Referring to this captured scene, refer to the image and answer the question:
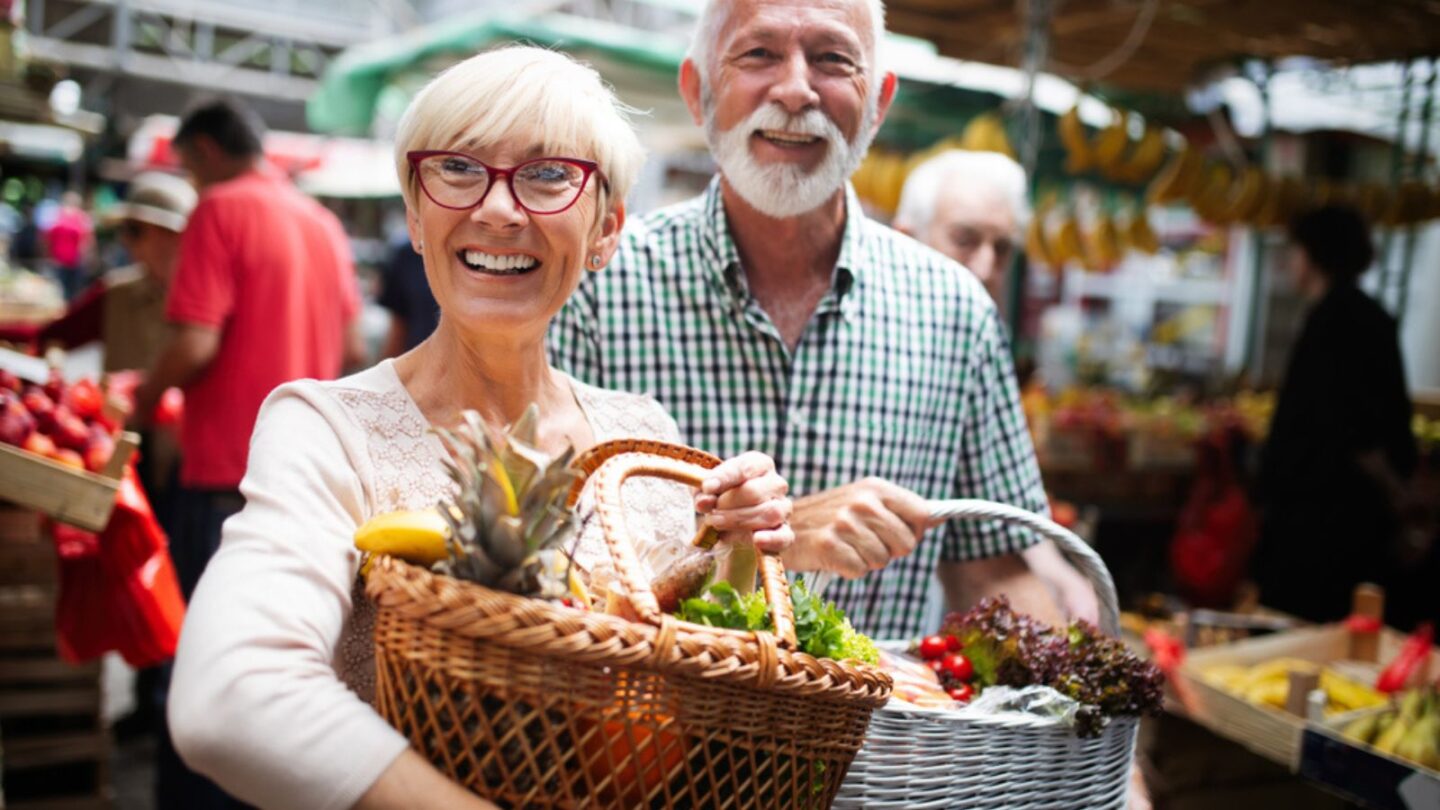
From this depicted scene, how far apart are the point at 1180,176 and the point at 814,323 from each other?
5678 millimetres

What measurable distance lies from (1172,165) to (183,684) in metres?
7.17

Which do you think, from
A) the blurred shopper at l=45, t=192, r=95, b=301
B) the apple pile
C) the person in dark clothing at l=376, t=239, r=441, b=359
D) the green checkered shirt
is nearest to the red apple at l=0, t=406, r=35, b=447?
the apple pile

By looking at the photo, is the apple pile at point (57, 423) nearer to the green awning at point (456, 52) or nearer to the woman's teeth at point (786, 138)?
the woman's teeth at point (786, 138)

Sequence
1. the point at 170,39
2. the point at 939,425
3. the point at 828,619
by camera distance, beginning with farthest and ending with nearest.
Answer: the point at 170,39, the point at 939,425, the point at 828,619

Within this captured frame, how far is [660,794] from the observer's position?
1146 mm

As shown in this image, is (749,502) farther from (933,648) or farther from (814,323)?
(814,323)

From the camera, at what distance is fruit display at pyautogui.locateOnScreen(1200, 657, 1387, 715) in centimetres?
354

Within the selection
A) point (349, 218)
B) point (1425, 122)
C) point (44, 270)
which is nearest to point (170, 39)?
point (44, 270)

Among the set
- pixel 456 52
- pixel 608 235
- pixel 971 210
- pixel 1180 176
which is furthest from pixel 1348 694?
pixel 456 52

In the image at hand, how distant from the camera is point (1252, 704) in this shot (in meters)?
3.33

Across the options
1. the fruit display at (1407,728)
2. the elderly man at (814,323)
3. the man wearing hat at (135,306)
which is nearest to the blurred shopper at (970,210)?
the elderly man at (814,323)

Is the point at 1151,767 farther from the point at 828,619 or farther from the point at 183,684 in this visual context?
the point at 183,684

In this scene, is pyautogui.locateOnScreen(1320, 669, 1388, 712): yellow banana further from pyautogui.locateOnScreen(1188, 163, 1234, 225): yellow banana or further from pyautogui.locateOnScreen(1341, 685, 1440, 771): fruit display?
pyautogui.locateOnScreen(1188, 163, 1234, 225): yellow banana

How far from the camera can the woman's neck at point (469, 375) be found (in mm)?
1491
